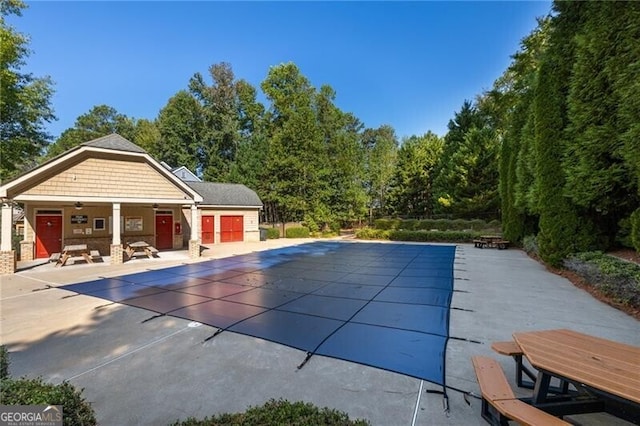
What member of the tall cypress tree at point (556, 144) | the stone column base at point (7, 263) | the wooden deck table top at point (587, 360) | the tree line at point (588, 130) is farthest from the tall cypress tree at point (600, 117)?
the stone column base at point (7, 263)

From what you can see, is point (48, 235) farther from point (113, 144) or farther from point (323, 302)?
point (323, 302)

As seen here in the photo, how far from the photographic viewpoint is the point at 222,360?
3.78 m

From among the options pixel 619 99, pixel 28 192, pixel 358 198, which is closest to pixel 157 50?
pixel 28 192

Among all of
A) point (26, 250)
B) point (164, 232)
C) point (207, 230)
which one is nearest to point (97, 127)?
point (207, 230)

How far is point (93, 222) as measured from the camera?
46.7 ft

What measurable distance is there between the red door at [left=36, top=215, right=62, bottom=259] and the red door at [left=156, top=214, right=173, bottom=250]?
4.03 m

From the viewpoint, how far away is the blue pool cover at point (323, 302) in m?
4.04

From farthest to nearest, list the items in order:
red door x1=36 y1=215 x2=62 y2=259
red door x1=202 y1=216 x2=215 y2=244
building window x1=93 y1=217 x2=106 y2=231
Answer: red door x1=202 y1=216 x2=215 y2=244
building window x1=93 y1=217 x2=106 y2=231
red door x1=36 y1=215 x2=62 y2=259

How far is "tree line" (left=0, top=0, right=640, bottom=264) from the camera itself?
6.74 metres

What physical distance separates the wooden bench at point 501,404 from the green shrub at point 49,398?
2.92 m

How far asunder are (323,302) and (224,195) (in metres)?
16.6

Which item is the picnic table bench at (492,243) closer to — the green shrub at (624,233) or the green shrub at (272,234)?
the green shrub at (624,233)

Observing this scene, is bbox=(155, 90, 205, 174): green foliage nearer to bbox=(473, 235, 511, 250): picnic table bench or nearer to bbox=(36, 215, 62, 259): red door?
bbox=(36, 215, 62, 259): red door

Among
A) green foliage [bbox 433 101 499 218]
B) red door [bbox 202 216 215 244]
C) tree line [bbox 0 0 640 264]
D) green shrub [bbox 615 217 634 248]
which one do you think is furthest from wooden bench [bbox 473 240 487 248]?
red door [bbox 202 216 215 244]
